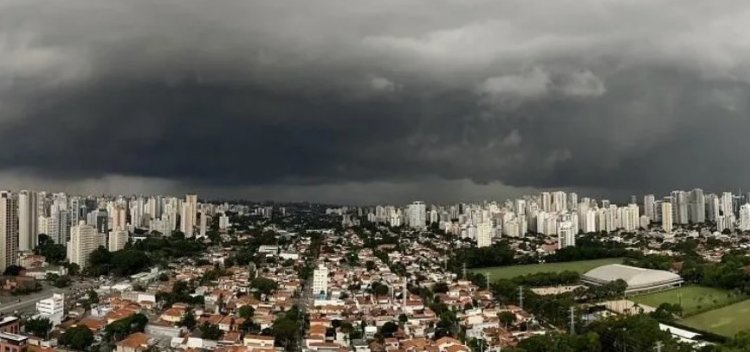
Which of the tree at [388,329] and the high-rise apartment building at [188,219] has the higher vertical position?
the high-rise apartment building at [188,219]

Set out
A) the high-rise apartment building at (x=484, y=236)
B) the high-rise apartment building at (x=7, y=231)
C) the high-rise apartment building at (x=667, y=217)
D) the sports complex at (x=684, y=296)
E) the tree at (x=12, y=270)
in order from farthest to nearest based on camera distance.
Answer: the high-rise apartment building at (x=667, y=217), the high-rise apartment building at (x=484, y=236), the high-rise apartment building at (x=7, y=231), the tree at (x=12, y=270), the sports complex at (x=684, y=296)

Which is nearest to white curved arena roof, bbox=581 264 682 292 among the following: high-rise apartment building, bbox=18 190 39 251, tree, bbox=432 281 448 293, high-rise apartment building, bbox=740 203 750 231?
tree, bbox=432 281 448 293

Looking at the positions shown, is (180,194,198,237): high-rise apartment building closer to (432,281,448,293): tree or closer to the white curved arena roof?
(432,281,448,293): tree

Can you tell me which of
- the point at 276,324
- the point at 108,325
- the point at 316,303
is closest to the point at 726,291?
the point at 316,303

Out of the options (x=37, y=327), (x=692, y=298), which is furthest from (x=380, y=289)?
(x=37, y=327)

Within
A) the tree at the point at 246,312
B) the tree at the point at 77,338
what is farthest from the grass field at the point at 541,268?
the tree at the point at 77,338

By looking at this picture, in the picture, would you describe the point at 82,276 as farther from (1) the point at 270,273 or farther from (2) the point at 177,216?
(2) the point at 177,216

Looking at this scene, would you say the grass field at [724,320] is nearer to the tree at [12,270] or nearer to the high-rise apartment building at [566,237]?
the high-rise apartment building at [566,237]
